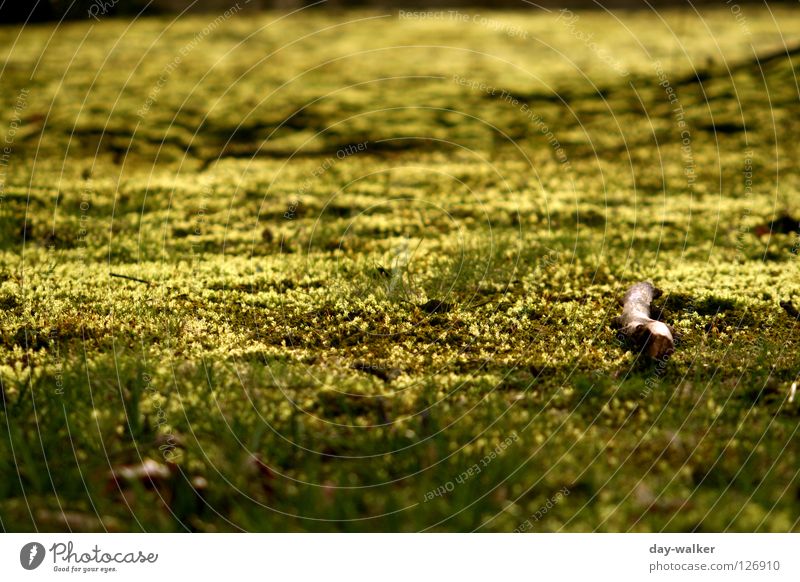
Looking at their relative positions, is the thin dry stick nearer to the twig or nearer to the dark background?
the twig

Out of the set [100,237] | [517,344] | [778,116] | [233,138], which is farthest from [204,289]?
[778,116]

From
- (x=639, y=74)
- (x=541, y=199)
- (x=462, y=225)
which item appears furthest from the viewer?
(x=639, y=74)

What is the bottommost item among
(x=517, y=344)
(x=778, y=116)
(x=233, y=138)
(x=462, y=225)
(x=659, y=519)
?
(x=659, y=519)

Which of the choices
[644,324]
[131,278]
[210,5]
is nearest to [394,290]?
[644,324]

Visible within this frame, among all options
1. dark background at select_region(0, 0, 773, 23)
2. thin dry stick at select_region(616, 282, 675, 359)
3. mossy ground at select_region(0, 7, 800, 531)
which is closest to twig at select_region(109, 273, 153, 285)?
mossy ground at select_region(0, 7, 800, 531)

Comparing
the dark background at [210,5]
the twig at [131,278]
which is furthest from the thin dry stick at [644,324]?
the dark background at [210,5]

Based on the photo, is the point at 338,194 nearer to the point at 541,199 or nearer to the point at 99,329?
the point at 541,199

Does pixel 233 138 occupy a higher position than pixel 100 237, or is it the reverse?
pixel 233 138

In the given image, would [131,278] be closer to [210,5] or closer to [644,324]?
[644,324]
